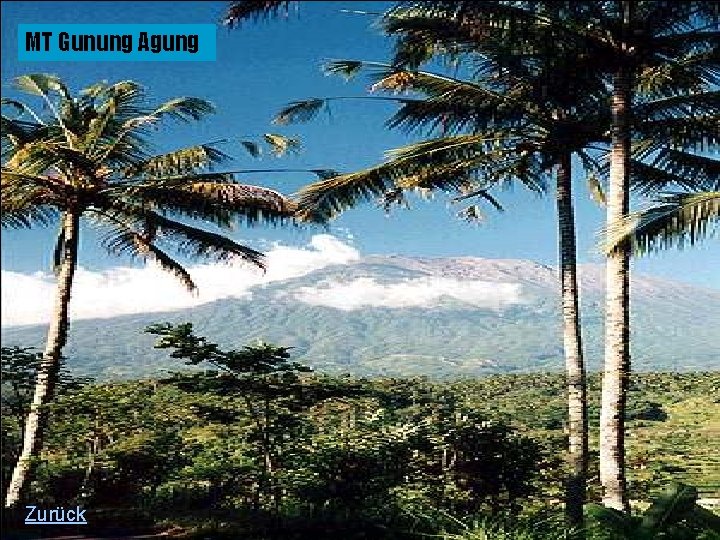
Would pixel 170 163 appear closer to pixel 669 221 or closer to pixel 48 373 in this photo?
pixel 48 373

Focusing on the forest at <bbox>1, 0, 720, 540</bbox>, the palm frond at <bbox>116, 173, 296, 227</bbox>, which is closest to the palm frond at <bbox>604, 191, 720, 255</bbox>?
the forest at <bbox>1, 0, 720, 540</bbox>

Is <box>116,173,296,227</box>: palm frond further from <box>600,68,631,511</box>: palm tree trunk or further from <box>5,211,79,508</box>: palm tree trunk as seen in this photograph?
<box>600,68,631,511</box>: palm tree trunk

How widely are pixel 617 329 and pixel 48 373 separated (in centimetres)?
719

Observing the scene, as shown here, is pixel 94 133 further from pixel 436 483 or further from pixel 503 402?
pixel 503 402

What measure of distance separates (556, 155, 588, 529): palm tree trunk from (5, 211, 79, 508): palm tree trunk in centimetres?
666

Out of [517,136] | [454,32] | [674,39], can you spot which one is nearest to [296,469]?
[517,136]

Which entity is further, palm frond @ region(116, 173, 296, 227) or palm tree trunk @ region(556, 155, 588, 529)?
palm frond @ region(116, 173, 296, 227)

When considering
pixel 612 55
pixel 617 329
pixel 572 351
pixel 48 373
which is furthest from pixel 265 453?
pixel 612 55

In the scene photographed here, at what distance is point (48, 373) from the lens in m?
10.3

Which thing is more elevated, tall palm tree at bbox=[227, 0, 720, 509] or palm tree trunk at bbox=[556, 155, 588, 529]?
tall palm tree at bbox=[227, 0, 720, 509]

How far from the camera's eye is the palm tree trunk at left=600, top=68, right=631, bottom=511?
819 cm

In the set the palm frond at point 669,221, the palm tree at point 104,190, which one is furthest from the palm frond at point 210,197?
the palm frond at point 669,221

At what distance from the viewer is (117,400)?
11.4 meters

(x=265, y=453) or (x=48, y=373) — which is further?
(x=48, y=373)
